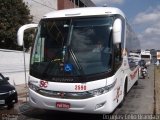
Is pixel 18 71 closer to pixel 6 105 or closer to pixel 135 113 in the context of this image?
pixel 6 105

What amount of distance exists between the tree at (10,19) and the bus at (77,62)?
15.7 meters

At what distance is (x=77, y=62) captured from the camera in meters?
9.65

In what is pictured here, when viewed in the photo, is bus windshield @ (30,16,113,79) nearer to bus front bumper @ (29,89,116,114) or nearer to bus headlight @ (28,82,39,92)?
bus headlight @ (28,82,39,92)

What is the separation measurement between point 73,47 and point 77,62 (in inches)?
20.7

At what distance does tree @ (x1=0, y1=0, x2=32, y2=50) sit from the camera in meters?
26.0

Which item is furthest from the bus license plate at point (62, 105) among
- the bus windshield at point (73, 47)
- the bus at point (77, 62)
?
the bus windshield at point (73, 47)

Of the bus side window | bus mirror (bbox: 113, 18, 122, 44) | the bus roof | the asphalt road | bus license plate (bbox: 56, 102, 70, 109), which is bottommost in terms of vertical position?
the asphalt road

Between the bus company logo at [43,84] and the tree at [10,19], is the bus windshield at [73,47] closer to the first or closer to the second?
the bus company logo at [43,84]

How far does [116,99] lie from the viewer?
1027 centimetres

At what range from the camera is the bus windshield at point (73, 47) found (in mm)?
9641

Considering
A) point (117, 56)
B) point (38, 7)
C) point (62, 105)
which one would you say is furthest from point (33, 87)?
point (38, 7)

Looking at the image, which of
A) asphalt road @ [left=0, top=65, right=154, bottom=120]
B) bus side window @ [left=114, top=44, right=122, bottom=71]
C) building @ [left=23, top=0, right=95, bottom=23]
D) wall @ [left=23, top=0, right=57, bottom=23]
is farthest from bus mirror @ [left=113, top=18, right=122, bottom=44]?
wall @ [left=23, top=0, right=57, bottom=23]

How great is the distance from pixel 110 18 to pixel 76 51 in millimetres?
1450

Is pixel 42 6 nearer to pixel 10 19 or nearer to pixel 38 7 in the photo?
pixel 38 7
